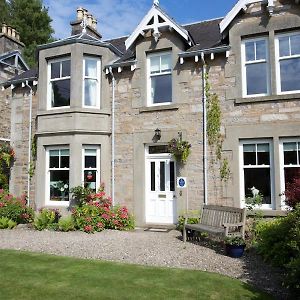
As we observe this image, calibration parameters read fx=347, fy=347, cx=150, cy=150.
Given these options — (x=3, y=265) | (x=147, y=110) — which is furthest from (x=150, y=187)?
(x=3, y=265)

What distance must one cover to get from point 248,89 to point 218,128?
1615mm

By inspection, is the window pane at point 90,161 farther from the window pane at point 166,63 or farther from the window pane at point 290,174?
the window pane at point 290,174

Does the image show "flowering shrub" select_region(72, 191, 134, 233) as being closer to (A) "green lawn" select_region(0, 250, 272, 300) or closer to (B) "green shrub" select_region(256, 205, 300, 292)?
(A) "green lawn" select_region(0, 250, 272, 300)

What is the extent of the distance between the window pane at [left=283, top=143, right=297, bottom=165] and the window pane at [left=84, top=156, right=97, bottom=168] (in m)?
6.82

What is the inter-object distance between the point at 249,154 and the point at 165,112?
3259 millimetres

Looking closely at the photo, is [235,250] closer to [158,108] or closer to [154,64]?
[158,108]

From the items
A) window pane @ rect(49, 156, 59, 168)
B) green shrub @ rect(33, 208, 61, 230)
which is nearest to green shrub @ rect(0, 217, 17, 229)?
green shrub @ rect(33, 208, 61, 230)

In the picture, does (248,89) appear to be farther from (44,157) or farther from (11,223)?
(11,223)

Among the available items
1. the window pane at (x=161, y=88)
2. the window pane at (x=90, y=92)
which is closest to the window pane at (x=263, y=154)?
the window pane at (x=161, y=88)

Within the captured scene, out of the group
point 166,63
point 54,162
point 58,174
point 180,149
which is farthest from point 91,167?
point 166,63

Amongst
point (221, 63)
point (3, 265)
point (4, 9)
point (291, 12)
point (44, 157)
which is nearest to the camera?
point (3, 265)

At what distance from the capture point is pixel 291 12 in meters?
11.0

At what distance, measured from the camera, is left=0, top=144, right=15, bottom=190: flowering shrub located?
563 inches

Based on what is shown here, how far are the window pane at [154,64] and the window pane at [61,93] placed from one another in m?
3.32
